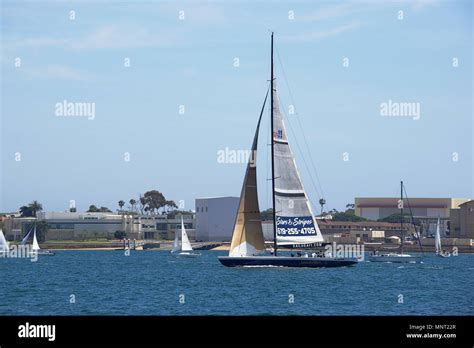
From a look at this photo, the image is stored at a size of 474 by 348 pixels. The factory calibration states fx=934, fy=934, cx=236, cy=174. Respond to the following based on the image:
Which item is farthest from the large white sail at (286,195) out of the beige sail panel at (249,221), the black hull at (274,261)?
the beige sail panel at (249,221)

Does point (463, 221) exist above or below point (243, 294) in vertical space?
above

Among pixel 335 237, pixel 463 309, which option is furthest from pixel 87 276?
pixel 335 237

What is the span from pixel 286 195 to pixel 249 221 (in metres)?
3.42

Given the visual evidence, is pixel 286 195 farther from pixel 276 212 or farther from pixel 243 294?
pixel 243 294

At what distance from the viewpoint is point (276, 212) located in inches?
2724

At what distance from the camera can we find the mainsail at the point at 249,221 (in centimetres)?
6850

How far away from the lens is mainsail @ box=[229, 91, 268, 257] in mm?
68500

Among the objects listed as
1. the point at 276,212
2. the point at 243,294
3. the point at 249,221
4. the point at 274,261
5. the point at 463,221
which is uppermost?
the point at 276,212

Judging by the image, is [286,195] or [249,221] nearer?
[249,221]

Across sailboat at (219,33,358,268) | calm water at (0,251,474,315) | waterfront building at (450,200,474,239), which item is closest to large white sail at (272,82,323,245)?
sailboat at (219,33,358,268)

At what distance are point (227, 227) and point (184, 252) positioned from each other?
232 ft

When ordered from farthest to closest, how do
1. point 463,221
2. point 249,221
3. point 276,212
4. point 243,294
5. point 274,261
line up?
point 463,221 < point 276,212 < point 249,221 < point 274,261 < point 243,294

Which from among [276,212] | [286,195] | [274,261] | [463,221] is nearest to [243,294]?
[274,261]
